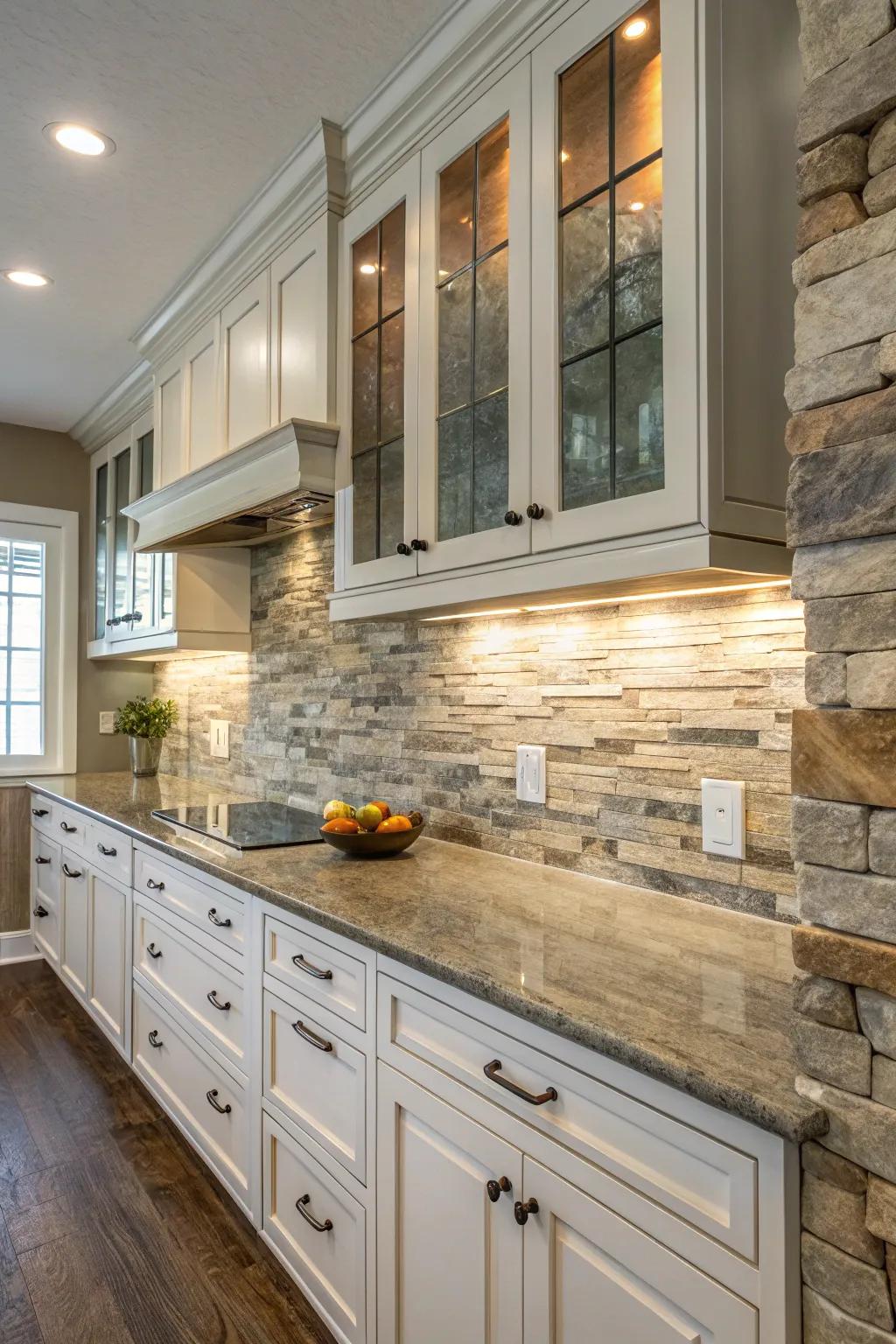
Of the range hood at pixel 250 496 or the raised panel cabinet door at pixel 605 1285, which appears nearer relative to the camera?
the raised panel cabinet door at pixel 605 1285

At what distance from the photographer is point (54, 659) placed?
14.5 feet

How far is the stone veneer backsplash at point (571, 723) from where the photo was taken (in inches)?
59.9

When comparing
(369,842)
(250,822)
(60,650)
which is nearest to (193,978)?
(250,822)

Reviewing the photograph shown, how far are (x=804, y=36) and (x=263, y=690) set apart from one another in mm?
2733

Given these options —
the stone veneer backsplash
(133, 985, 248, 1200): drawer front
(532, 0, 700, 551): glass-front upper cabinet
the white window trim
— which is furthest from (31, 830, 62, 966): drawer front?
(532, 0, 700, 551): glass-front upper cabinet

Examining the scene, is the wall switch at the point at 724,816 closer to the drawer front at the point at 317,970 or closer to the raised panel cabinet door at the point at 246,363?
the drawer front at the point at 317,970

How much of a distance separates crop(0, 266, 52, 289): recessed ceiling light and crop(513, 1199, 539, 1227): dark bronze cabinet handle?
2989mm

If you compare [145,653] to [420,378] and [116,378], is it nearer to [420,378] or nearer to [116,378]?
[116,378]

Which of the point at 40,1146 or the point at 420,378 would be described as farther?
the point at 40,1146

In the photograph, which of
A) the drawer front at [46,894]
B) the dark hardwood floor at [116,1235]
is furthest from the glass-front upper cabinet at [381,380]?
the drawer front at [46,894]

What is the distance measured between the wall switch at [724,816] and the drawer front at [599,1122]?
0.57 metres

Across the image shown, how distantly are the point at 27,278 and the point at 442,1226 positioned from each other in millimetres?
3002

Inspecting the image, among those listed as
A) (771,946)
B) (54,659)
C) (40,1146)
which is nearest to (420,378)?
(771,946)

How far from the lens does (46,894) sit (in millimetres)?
3875
